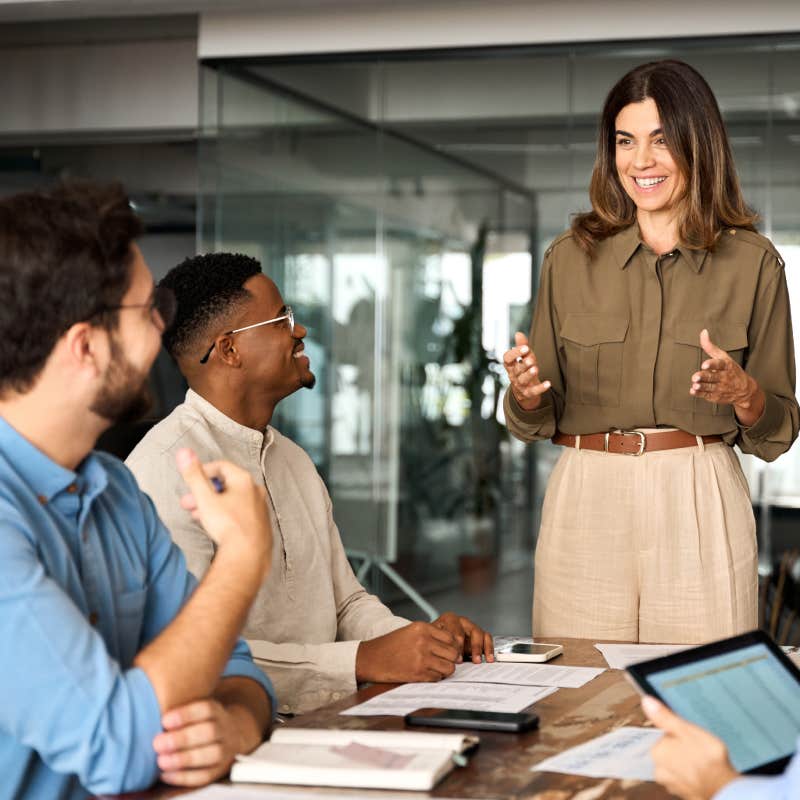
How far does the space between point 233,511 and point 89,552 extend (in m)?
0.21

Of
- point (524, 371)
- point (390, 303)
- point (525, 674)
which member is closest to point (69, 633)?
point (525, 674)

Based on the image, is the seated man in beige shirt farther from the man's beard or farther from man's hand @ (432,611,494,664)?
the man's beard

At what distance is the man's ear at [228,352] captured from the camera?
2521 millimetres

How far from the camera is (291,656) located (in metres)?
2.23

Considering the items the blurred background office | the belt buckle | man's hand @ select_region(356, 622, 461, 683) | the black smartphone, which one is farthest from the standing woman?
the blurred background office

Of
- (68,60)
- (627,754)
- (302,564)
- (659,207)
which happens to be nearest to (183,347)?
(302,564)

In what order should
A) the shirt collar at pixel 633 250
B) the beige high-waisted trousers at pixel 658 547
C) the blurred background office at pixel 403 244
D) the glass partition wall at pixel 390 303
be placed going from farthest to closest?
the glass partition wall at pixel 390 303 < the blurred background office at pixel 403 244 < the shirt collar at pixel 633 250 < the beige high-waisted trousers at pixel 658 547

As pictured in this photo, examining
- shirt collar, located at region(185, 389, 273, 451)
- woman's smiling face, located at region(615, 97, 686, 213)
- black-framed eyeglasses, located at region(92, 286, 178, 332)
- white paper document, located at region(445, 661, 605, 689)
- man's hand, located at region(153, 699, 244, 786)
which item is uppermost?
woman's smiling face, located at region(615, 97, 686, 213)

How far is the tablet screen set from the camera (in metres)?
1.41

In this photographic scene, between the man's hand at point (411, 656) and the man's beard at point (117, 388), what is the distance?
68cm

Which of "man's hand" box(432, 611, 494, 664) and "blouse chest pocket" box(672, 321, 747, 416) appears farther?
"blouse chest pocket" box(672, 321, 747, 416)

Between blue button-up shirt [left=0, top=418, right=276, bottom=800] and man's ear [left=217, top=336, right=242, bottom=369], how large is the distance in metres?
0.80

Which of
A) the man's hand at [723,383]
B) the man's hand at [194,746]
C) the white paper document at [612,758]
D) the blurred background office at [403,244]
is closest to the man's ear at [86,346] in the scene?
the man's hand at [194,746]

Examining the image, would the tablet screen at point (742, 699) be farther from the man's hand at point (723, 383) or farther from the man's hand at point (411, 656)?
the man's hand at point (723, 383)
